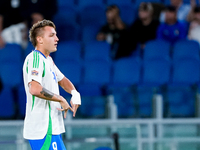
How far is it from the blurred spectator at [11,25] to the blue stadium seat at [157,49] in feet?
8.10

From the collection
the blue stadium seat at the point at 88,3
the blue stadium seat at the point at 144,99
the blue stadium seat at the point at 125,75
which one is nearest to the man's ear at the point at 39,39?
the blue stadium seat at the point at 144,99

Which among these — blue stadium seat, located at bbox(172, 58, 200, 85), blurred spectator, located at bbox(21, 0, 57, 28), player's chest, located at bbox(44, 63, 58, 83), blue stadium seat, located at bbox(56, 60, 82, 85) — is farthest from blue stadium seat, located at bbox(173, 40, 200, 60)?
player's chest, located at bbox(44, 63, 58, 83)

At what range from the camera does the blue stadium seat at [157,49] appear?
26.3ft

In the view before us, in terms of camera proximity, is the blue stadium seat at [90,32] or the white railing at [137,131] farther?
the blue stadium seat at [90,32]

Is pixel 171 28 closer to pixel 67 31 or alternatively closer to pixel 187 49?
pixel 187 49

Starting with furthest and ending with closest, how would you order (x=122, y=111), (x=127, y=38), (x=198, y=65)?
1. (x=127, y=38)
2. (x=198, y=65)
3. (x=122, y=111)

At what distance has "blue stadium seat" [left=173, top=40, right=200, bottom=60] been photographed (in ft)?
Answer: 26.2

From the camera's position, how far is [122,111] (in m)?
6.99

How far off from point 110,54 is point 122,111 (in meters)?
1.71

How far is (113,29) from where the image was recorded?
8.52 m

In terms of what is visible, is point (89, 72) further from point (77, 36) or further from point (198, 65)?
point (198, 65)

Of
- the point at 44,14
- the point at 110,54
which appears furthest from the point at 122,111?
the point at 44,14

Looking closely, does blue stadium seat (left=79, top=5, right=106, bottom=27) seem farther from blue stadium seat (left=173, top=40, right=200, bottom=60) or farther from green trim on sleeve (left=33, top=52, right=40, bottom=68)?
green trim on sleeve (left=33, top=52, right=40, bottom=68)

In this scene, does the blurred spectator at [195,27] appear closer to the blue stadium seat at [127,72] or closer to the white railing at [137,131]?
the blue stadium seat at [127,72]
